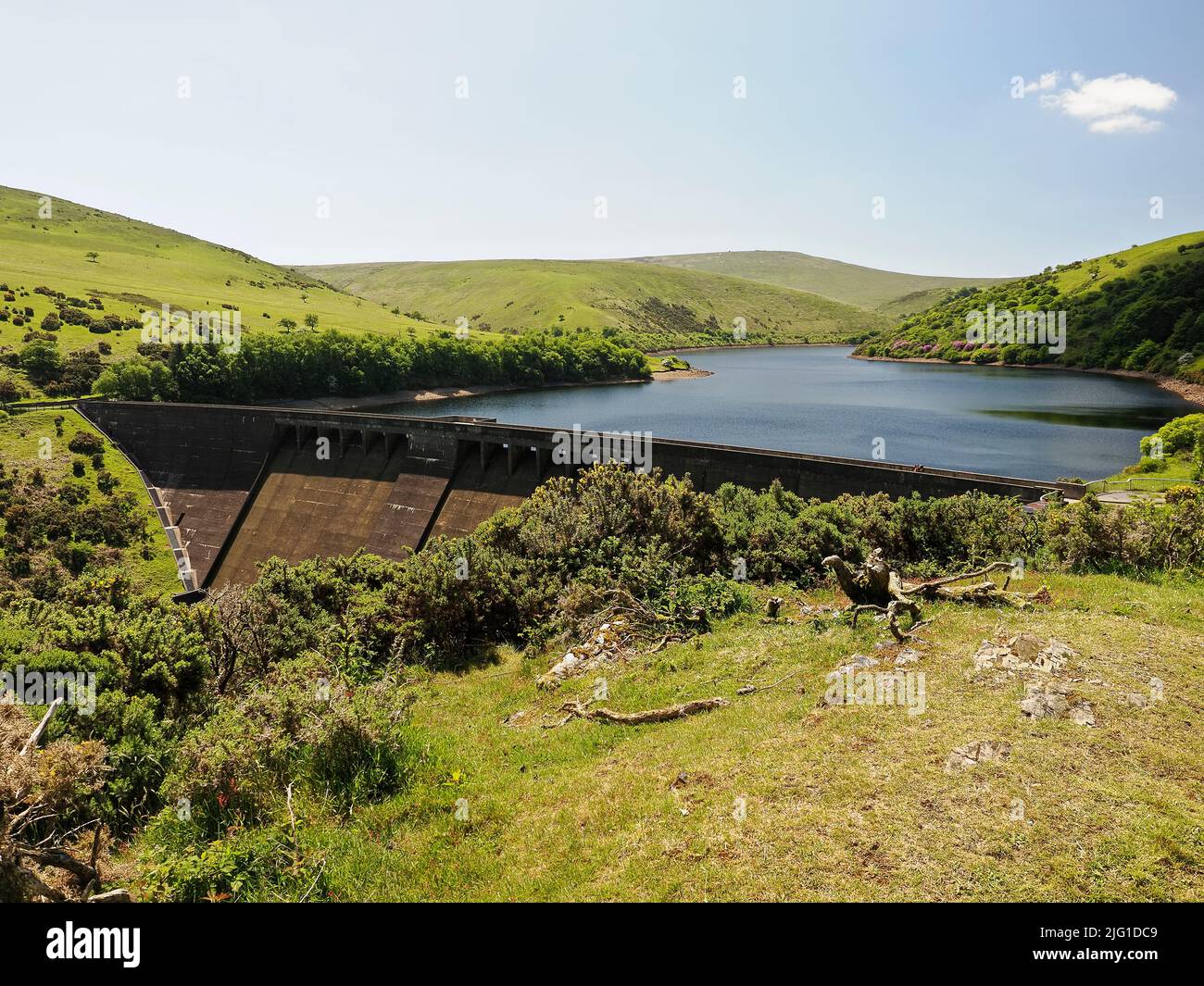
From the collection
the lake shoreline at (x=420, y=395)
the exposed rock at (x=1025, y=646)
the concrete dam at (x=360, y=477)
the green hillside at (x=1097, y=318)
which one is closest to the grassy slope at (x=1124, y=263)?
the green hillside at (x=1097, y=318)

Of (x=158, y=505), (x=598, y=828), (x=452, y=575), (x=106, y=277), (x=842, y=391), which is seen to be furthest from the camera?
(x=106, y=277)

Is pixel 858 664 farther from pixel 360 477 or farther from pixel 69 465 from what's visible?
pixel 69 465

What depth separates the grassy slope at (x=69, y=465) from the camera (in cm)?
4928

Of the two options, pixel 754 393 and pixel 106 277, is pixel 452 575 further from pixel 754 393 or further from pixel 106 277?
pixel 106 277

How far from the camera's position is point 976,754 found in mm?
9773

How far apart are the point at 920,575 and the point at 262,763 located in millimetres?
17445

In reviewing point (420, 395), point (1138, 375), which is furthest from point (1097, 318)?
point (420, 395)

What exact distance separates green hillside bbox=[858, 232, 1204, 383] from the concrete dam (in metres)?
92.2

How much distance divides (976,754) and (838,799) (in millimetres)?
2248

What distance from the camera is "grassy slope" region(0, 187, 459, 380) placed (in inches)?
4397
